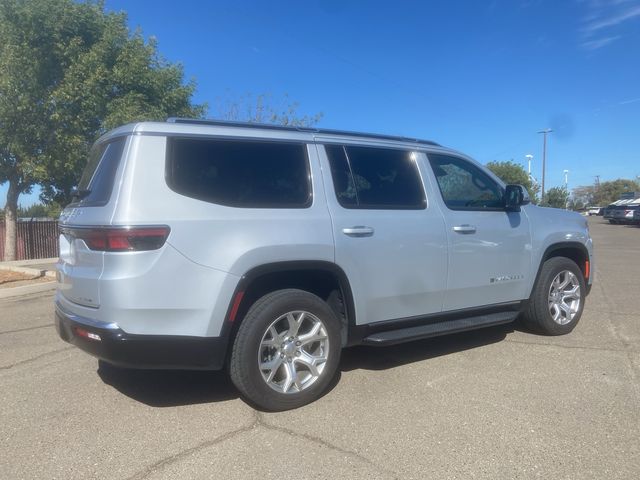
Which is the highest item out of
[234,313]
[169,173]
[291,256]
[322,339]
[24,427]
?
[169,173]

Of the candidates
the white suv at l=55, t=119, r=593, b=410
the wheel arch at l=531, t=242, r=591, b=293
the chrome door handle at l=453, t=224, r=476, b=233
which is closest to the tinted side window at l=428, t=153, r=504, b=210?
the white suv at l=55, t=119, r=593, b=410

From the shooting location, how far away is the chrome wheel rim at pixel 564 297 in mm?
5590

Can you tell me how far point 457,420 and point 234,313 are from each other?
1694 mm

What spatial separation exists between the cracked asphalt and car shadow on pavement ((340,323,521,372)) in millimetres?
27

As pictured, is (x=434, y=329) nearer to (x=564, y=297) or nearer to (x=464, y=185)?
(x=464, y=185)

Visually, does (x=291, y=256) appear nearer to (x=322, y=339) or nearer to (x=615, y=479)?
(x=322, y=339)

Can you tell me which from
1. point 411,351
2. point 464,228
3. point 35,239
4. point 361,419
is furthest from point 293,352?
point 35,239

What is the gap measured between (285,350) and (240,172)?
131 cm

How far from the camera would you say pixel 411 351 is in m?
5.15

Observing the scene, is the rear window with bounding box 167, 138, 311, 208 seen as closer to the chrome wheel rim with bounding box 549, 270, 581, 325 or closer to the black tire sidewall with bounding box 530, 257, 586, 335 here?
the black tire sidewall with bounding box 530, 257, 586, 335

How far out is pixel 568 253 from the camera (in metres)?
5.92

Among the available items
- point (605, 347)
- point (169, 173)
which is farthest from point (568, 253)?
point (169, 173)

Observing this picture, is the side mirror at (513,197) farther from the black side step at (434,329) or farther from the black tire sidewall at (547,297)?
the black side step at (434,329)

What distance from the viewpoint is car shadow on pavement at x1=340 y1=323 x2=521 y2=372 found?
4.79 meters
